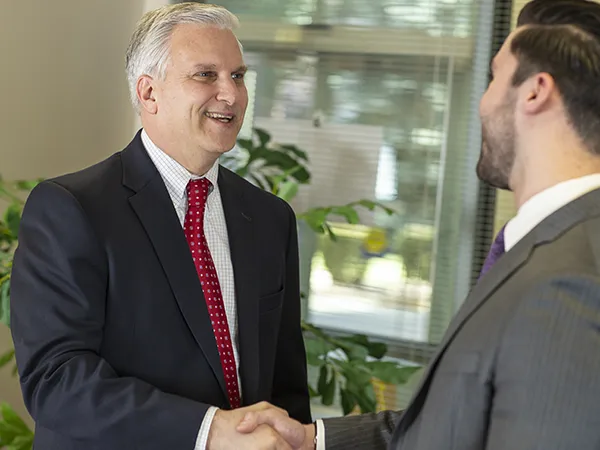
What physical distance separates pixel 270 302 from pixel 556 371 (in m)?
0.85

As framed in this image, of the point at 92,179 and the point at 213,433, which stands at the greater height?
the point at 92,179

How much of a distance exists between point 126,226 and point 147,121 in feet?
0.88

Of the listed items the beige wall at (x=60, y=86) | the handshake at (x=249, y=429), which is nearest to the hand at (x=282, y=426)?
the handshake at (x=249, y=429)

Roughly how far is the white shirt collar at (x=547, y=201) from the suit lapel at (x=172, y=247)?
2.08ft

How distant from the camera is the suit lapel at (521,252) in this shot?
3.59 ft

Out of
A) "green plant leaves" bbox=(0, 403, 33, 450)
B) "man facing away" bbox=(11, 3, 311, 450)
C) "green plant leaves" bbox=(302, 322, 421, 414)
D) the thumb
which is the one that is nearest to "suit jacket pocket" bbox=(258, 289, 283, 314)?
"man facing away" bbox=(11, 3, 311, 450)

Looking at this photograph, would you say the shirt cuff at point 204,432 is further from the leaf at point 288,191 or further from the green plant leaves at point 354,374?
the leaf at point 288,191

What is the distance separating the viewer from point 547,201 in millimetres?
1153

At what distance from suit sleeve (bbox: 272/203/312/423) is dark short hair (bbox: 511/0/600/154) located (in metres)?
0.80

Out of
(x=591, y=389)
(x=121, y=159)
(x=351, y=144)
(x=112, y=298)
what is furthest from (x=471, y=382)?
(x=351, y=144)

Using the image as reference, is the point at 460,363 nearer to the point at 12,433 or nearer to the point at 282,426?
the point at 282,426

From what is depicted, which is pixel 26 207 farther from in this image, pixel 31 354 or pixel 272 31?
pixel 272 31

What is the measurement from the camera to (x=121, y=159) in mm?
1677

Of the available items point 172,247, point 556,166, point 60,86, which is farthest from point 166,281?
point 60,86
